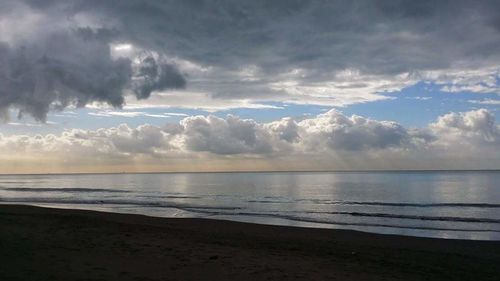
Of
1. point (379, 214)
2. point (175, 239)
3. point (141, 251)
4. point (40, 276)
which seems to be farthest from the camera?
point (379, 214)

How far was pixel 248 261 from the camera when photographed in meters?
13.1

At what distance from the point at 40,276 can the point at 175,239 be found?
8.01m

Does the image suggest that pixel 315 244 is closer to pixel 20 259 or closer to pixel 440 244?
pixel 440 244

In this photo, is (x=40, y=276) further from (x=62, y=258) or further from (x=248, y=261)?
(x=248, y=261)

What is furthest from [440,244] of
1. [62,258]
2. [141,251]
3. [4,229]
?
[4,229]

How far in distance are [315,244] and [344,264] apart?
14.5ft

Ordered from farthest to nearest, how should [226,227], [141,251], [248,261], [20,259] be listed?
[226,227], [141,251], [248,261], [20,259]

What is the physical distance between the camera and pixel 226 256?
45.3 ft

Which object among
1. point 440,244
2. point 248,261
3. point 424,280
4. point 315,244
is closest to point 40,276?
point 248,261

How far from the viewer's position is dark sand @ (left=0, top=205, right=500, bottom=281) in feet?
36.2

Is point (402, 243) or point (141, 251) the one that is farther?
point (402, 243)

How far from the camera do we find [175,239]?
1745cm

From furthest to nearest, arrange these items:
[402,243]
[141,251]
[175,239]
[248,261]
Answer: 1. [402,243]
2. [175,239]
3. [141,251]
4. [248,261]

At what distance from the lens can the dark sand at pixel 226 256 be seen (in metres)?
11.0
